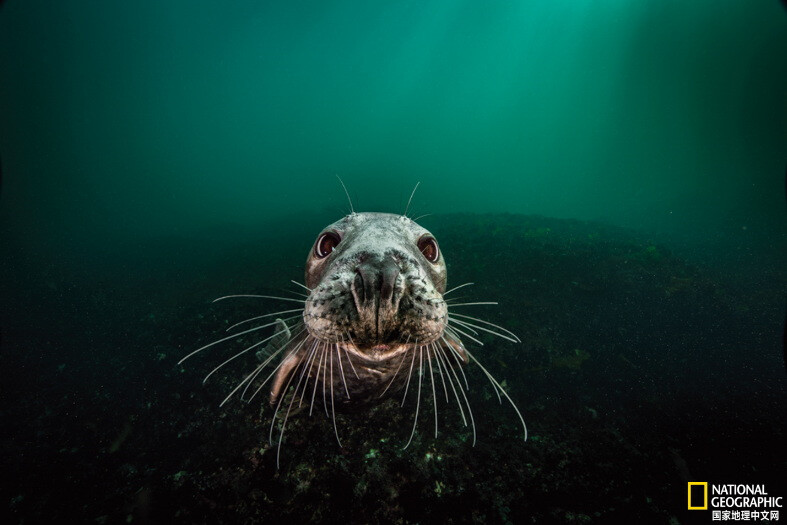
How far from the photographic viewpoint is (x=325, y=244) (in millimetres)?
2254

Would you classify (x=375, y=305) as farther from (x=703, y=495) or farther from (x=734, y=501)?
(x=734, y=501)

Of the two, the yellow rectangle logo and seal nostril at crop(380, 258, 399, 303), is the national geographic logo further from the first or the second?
seal nostril at crop(380, 258, 399, 303)

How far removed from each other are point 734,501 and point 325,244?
4.68m

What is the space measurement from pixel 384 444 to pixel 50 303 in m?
11.6

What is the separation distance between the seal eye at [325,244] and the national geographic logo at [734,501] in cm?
407

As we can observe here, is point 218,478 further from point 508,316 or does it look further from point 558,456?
point 508,316

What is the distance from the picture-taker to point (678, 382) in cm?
432

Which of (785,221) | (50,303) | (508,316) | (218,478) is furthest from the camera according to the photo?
(785,221)

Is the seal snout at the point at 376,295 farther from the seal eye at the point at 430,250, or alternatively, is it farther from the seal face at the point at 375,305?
the seal eye at the point at 430,250

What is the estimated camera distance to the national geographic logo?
8.25 ft

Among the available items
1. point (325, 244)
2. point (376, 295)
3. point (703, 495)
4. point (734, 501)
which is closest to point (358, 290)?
point (376, 295)

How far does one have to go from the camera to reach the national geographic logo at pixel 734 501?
2.51 metres

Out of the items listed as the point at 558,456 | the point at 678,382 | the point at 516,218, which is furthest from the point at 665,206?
the point at 558,456

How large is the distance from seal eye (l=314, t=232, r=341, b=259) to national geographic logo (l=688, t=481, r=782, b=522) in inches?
160
